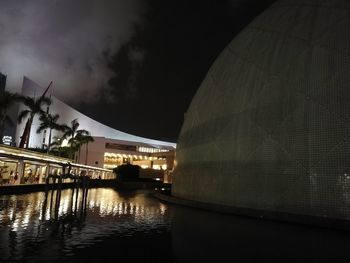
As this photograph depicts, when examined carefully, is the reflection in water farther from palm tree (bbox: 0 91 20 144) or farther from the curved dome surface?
palm tree (bbox: 0 91 20 144)

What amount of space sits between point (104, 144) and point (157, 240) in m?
75.7

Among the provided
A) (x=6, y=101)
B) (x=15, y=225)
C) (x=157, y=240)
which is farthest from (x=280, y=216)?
(x=6, y=101)

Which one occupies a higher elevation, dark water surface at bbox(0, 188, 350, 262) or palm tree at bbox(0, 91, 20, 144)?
palm tree at bbox(0, 91, 20, 144)

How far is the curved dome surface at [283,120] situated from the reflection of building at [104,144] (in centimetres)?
5789

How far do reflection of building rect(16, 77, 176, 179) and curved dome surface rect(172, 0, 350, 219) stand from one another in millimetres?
57891

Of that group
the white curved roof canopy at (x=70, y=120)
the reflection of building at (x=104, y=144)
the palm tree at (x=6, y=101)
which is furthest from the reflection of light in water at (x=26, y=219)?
the white curved roof canopy at (x=70, y=120)

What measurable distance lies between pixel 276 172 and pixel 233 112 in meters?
3.86

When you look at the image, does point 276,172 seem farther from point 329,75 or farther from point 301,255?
point 301,255

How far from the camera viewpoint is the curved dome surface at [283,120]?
11500 millimetres

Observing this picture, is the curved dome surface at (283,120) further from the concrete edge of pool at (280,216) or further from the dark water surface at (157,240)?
the dark water surface at (157,240)

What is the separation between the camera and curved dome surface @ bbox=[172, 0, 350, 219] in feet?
37.7

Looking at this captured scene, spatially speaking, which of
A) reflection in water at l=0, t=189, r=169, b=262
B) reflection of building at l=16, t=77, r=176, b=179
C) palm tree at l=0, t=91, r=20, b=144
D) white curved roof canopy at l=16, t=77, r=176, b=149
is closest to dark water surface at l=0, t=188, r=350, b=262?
reflection in water at l=0, t=189, r=169, b=262

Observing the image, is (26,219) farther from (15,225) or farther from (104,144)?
(104,144)

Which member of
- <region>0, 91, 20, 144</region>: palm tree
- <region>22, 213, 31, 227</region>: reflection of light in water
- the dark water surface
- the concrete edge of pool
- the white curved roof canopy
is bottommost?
the dark water surface
